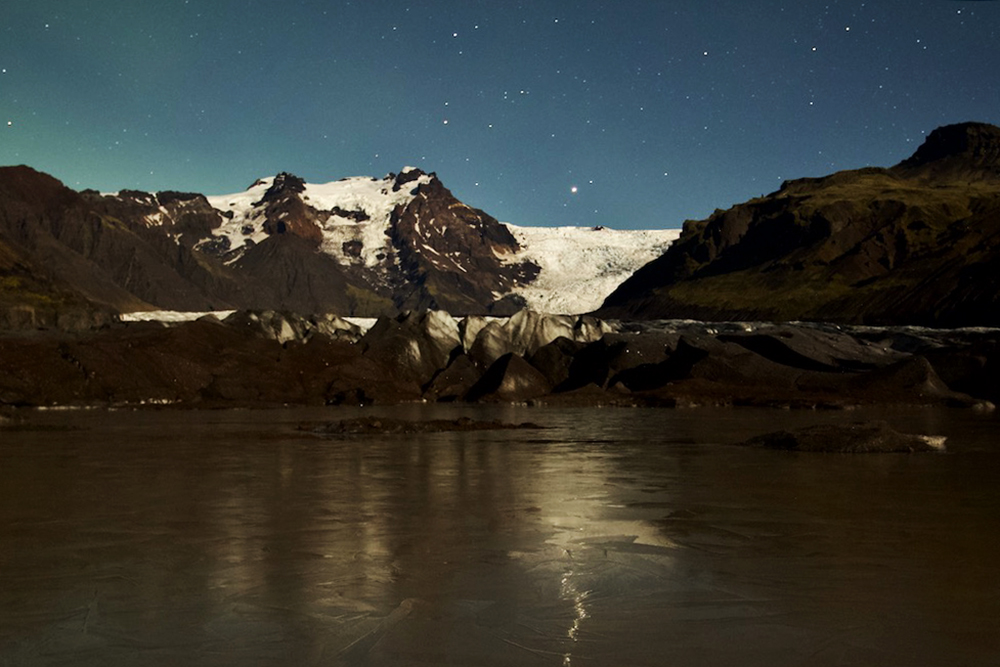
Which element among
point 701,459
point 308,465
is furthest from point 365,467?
point 701,459

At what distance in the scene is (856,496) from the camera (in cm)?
1803

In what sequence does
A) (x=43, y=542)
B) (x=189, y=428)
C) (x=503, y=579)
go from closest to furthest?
(x=503, y=579) → (x=43, y=542) → (x=189, y=428)

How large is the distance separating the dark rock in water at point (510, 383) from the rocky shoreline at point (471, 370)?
5.7 inches

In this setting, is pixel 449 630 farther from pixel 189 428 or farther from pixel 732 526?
pixel 189 428

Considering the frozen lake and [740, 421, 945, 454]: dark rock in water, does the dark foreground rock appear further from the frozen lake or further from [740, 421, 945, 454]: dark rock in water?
[740, 421, 945, 454]: dark rock in water

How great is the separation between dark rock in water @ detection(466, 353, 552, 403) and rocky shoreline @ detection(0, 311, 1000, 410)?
5.7 inches

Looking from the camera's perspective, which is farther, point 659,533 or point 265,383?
point 265,383

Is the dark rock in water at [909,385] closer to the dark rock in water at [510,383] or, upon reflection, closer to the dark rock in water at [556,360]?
the dark rock in water at [556,360]

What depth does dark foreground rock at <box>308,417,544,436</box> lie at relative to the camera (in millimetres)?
38197

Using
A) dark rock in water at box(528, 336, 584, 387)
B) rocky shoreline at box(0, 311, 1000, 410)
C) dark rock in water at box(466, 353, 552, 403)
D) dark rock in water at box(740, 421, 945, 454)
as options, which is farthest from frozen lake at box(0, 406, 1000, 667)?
Answer: dark rock in water at box(528, 336, 584, 387)

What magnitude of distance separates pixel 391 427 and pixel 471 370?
1806 inches

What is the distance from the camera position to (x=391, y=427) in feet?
129

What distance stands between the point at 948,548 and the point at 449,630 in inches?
312

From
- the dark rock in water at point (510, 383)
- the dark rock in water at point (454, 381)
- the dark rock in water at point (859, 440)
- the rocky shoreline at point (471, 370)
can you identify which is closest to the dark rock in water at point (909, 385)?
the rocky shoreline at point (471, 370)
